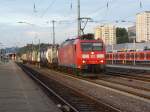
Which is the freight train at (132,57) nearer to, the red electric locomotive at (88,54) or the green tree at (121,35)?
the red electric locomotive at (88,54)

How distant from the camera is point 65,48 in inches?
1731

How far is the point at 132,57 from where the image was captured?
73688mm

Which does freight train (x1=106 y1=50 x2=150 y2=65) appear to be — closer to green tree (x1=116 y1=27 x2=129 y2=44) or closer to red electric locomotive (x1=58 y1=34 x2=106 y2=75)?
red electric locomotive (x1=58 y1=34 x2=106 y2=75)

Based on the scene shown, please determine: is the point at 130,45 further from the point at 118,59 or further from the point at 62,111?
the point at 62,111

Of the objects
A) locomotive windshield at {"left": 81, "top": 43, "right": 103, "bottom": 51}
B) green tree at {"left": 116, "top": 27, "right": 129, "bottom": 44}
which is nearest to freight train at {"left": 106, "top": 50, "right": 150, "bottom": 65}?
Answer: locomotive windshield at {"left": 81, "top": 43, "right": 103, "bottom": 51}

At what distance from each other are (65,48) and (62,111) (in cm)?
2927

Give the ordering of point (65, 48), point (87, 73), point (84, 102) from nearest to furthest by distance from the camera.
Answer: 1. point (84, 102)
2. point (87, 73)
3. point (65, 48)

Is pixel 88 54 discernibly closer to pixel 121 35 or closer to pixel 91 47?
pixel 91 47

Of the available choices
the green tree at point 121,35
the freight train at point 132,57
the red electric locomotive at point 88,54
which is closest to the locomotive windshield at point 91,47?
the red electric locomotive at point 88,54

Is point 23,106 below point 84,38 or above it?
below

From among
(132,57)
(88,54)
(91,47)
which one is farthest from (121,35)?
(88,54)

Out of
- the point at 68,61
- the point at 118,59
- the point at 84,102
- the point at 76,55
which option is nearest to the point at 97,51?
the point at 76,55

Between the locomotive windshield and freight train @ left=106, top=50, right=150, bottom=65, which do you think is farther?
freight train @ left=106, top=50, right=150, bottom=65

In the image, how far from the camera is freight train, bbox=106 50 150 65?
6962 centimetres
